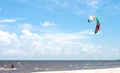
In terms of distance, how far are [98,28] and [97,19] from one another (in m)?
1.05

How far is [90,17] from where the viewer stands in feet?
84.4

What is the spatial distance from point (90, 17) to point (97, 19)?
2.40ft

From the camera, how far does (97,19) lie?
26.0 m

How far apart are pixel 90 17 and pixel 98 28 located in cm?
127

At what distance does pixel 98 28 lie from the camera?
25.4 m
